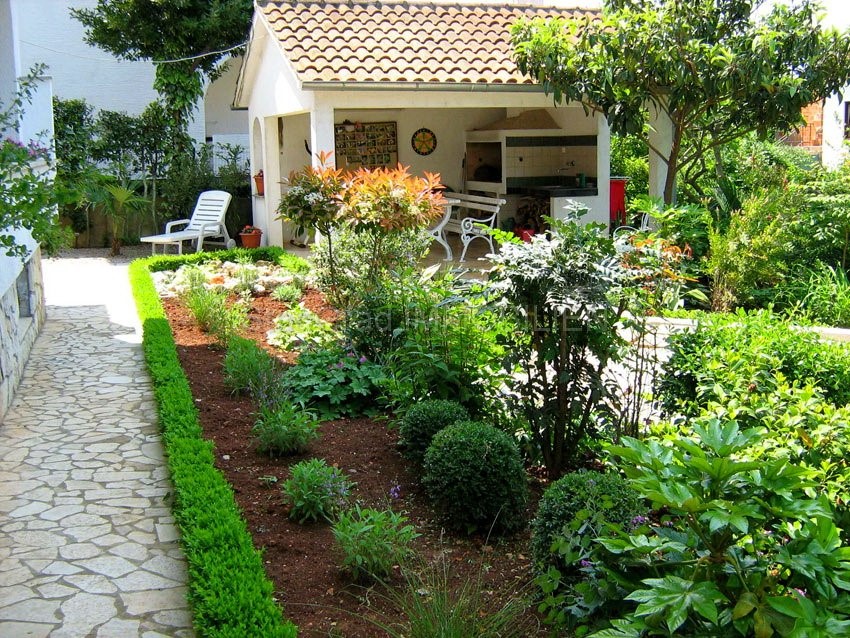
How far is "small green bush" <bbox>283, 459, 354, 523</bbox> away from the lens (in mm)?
4918

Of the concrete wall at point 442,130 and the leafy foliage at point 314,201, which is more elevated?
the concrete wall at point 442,130

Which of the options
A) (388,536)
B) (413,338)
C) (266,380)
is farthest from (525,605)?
(266,380)

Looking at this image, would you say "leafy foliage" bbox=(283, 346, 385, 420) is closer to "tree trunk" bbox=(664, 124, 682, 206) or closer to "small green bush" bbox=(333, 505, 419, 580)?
"small green bush" bbox=(333, 505, 419, 580)

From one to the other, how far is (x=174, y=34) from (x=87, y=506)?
1435 cm

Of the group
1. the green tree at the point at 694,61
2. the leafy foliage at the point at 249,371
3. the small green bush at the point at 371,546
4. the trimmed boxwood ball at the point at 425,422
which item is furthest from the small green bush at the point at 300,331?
the green tree at the point at 694,61

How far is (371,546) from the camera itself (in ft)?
13.9

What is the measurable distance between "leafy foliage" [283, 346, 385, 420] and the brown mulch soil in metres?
0.20

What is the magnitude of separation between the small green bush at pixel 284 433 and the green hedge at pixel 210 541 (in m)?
0.37

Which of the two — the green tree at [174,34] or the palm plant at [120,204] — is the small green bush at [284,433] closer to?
the palm plant at [120,204]

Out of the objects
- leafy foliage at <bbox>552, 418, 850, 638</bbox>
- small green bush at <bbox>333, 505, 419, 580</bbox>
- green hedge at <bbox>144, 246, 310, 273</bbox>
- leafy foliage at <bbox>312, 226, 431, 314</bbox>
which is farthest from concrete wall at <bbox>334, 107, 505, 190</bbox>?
leafy foliage at <bbox>552, 418, 850, 638</bbox>

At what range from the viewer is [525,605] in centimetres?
379

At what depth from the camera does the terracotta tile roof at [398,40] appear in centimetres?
1243

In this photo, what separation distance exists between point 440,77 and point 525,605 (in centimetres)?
982

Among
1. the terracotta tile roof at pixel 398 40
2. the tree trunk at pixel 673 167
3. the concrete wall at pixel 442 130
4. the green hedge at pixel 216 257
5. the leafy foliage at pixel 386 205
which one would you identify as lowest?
the green hedge at pixel 216 257
